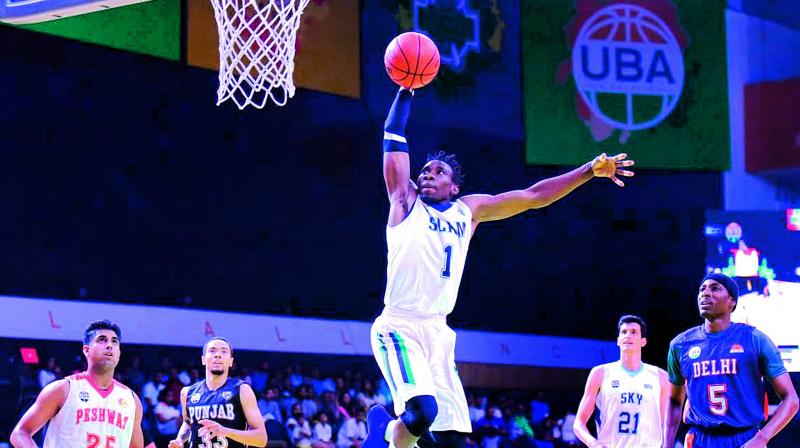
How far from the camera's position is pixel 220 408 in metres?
7.70

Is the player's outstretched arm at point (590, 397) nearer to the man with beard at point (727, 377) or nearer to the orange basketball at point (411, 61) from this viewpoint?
the man with beard at point (727, 377)

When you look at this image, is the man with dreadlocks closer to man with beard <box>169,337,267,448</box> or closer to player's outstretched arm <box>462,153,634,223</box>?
player's outstretched arm <box>462,153,634,223</box>

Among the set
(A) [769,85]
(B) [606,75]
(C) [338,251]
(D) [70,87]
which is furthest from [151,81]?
(A) [769,85]

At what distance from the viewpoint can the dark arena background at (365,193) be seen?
1389 cm

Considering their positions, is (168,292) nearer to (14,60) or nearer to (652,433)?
(14,60)

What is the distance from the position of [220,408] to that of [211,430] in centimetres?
47

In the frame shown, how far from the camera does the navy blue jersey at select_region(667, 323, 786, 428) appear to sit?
631cm

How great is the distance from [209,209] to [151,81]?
194 centimetres

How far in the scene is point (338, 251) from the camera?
56.5ft

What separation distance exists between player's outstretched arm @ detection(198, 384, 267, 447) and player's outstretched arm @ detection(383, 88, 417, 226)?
224 centimetres

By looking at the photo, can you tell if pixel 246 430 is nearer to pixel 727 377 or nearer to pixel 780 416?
pixel 727 377

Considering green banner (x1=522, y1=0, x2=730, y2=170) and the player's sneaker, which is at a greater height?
green banner (x1=522, y1=0, x2=730, y2=170)

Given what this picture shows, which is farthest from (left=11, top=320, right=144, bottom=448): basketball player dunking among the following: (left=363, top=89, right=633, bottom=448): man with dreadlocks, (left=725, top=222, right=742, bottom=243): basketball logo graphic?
(left=725, top=222, right=742, bottom=243): basketball logo graphic

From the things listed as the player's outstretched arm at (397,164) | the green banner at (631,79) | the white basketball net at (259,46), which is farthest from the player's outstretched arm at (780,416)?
the green banner at (631,79)
